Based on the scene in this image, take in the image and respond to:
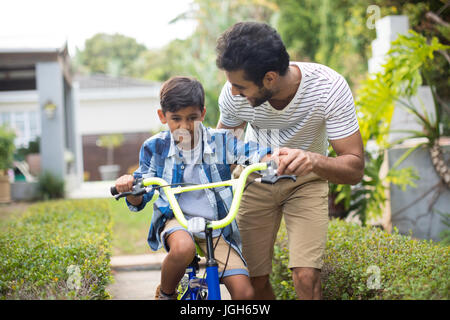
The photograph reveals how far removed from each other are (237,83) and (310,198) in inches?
33.9

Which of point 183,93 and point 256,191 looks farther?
point 256,191

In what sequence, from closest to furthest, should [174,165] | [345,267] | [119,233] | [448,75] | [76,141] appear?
[174,165]
[345,267]
[119,233]
[448,75]
[76,141]

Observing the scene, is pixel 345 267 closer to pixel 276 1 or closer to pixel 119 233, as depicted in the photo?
pixel 119 233

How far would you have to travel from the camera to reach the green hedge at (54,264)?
8.82 ft

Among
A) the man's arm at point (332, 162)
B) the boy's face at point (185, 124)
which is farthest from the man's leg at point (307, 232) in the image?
the boy's face at point (185, 124)

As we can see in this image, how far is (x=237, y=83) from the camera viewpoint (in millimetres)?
2738

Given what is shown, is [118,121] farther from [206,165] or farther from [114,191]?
[114,191]

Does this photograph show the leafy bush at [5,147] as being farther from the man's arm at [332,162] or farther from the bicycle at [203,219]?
the man's arm at [332,162]

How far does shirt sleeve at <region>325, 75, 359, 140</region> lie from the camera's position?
284 centimetres

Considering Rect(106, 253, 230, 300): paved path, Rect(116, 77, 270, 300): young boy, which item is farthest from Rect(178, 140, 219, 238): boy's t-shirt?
Rect(106, 253, 230, 300): paved path

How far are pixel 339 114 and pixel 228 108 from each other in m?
0.75

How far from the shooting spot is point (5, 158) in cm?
1198

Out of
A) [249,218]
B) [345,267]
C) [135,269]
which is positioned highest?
[249,218]
